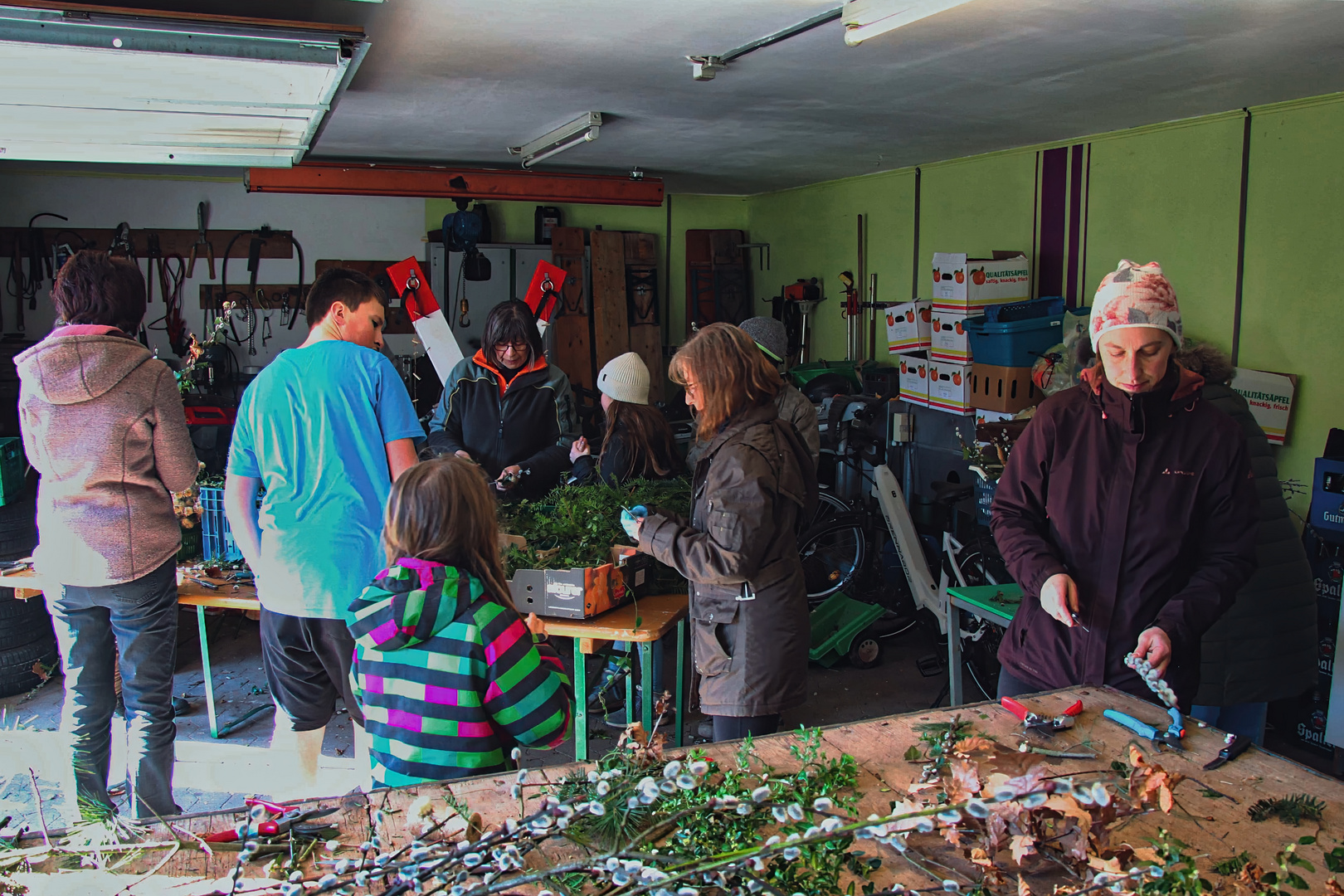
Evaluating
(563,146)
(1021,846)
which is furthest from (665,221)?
(1021,846)

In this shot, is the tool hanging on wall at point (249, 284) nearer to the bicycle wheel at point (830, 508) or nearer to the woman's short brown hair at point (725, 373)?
the bicycle wheel at point (830, 508)

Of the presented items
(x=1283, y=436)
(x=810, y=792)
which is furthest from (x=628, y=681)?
(x=1283, y=436)

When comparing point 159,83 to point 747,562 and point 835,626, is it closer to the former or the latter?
point 747,562

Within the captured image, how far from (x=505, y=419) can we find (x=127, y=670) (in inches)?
69.2

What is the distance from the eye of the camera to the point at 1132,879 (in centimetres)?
130

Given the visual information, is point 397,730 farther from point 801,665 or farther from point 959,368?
point 959,368

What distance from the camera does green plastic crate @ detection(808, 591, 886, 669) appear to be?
5008mm

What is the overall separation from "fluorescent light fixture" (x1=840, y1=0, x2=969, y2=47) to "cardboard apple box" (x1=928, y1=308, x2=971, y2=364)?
292 cm

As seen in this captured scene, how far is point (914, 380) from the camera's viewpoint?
624 cm

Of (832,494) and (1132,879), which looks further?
(832,494)

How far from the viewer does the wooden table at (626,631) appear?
3.14m

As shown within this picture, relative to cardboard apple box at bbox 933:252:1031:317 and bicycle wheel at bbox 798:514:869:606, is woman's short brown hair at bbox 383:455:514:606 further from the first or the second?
cardboard apple box at bbox 933:252:1031:317

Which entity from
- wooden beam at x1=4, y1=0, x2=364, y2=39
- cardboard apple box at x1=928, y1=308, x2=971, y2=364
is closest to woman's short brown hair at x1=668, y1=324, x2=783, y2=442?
wooden beam at x1=4, y1=0, x2=364, y2=39

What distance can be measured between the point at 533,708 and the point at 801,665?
99 centimetres
